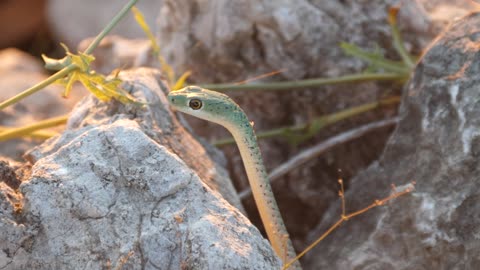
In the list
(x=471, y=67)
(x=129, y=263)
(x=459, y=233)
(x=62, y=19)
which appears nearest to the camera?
(x=129, y=263)

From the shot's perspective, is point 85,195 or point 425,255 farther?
point 425,255

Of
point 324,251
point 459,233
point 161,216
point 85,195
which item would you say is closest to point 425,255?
point 459,233

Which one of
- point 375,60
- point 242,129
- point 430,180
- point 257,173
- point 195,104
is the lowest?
point 430,180

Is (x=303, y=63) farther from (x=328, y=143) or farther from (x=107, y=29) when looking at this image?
(x=107, y=29)

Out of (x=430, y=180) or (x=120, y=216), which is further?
(x=430, y=180)

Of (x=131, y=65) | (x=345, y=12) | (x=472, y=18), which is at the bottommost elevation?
(x=472, y=18)

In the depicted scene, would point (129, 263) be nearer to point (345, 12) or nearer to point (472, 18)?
point (472, 18)

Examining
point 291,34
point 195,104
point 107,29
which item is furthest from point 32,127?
point 291,34

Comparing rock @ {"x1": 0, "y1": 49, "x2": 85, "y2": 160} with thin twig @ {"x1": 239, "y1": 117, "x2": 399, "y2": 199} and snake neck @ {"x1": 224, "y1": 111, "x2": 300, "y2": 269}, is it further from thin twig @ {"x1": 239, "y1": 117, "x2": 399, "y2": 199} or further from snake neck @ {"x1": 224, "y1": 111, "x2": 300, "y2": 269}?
snake neck @ {"x1": 224, "y1": 111, "x2": 300, "y2": 269}
